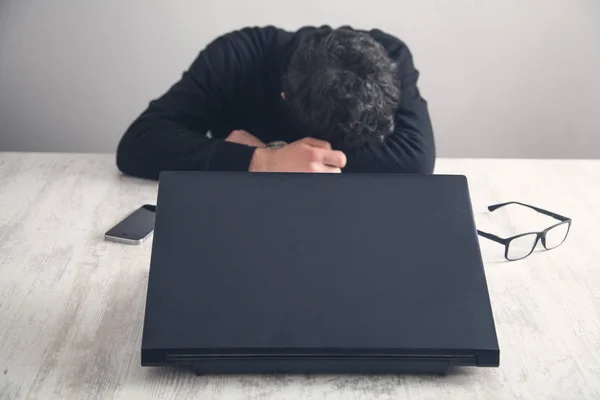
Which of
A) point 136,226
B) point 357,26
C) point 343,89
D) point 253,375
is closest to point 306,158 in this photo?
point 343,89

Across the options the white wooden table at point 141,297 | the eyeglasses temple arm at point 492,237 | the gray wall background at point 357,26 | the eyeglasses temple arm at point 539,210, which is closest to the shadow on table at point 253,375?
the white wooden table at point 141,297

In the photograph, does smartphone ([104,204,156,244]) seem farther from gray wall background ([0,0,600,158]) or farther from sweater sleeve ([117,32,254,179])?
gray wall background ([0,0,600,158])

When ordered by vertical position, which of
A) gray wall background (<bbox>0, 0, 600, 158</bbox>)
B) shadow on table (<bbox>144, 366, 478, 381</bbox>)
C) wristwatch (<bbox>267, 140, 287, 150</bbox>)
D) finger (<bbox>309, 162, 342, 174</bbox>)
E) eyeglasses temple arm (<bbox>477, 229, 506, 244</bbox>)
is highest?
shadow on table (<bbox>144, 366, 478, 381</bbox>)

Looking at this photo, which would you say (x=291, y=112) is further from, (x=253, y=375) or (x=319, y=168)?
(x=253, y=375)

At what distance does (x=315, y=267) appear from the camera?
0.94 metres

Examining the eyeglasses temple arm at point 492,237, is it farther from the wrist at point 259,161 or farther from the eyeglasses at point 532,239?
the wrist at point 259,161

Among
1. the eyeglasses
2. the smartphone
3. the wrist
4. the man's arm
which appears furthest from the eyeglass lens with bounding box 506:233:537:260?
the smartphone

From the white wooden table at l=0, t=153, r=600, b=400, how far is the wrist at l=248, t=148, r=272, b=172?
196 mm

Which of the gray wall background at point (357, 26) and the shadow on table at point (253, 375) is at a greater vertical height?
the shadow on table at point (253, 375)

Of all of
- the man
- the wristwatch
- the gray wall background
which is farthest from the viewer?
the gray wall background

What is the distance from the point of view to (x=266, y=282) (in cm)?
92

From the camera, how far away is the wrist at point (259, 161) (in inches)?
56.6

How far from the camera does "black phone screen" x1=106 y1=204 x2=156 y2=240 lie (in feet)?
4.11

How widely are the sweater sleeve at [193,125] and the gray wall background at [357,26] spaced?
66 cm
